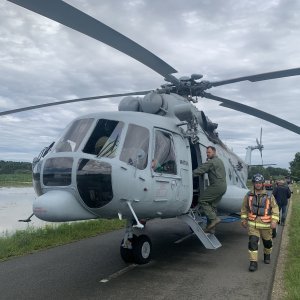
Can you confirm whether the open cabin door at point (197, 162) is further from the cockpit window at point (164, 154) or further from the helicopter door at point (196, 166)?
the cockpit window at point (164, 154)

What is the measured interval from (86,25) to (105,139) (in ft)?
6.73

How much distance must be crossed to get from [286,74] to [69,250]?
6008 mm

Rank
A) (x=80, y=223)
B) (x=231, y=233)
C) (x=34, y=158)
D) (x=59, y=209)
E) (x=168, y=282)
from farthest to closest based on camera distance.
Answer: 1. (x=80, y=223)
2. (x=231, y=233)
3. (x=34, y=158)
4. (x=168, y=282)
5. (x=59, y=209)

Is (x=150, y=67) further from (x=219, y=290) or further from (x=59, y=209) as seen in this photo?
(x=219, y=290)

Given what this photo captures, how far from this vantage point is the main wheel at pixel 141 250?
7312 mm

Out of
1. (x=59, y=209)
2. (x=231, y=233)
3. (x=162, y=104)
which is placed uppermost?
(x=162, y=104)

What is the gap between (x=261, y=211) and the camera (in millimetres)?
7215

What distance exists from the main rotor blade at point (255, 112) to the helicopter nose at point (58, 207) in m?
4.85

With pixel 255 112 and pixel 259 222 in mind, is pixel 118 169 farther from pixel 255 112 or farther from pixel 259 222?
pixel 255 112

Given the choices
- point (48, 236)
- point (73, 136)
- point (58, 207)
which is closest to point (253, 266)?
point (58, 207)

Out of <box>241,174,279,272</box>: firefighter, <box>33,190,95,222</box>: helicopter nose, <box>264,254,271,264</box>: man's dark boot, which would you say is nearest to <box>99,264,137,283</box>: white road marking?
<box>33,190,95,222</box>: helicopter nose

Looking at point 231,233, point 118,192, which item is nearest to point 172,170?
point 118,192

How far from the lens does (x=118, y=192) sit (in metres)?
5.95

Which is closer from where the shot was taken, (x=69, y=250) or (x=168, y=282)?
(x=168, y=282)
